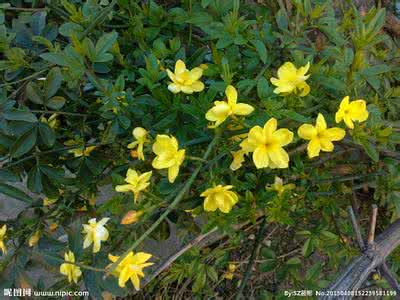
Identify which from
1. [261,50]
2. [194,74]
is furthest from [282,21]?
[194,74]

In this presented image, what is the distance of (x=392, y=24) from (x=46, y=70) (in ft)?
3.42

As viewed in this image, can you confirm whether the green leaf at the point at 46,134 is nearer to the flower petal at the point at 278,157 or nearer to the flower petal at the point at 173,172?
the flower petal at the point at 173,172

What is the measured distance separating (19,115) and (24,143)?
75 millimetres

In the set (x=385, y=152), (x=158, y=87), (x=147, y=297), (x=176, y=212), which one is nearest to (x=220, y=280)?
(x=147, y=297)

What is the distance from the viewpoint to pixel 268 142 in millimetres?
730

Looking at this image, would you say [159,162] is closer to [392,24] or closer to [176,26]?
[176,26]

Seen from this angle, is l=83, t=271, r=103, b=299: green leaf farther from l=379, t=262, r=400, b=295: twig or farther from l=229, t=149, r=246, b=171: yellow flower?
l=379, t=262, r=400, b=295: twig

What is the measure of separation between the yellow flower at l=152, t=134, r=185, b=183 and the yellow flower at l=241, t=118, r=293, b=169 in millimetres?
100

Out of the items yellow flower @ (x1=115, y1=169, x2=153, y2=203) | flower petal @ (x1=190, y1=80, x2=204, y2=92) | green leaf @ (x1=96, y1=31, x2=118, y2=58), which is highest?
green leaf @ (x1=96, y1=31, x2=118, y2=58)

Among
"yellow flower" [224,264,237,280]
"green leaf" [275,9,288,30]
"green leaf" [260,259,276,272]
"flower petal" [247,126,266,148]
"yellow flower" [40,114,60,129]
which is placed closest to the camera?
"flower petal" [247,126,266,148]

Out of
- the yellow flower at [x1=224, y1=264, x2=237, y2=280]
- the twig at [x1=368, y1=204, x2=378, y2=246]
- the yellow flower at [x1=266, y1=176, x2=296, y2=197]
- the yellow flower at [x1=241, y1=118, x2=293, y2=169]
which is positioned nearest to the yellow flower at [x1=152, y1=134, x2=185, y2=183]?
the yellow flower at [x1=241, y1=118, x2=293, y2=169]

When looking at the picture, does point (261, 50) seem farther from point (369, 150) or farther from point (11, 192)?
point (11, 192)

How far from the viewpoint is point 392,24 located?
1.51 metres

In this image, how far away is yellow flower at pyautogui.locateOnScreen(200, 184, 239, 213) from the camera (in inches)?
31.2
